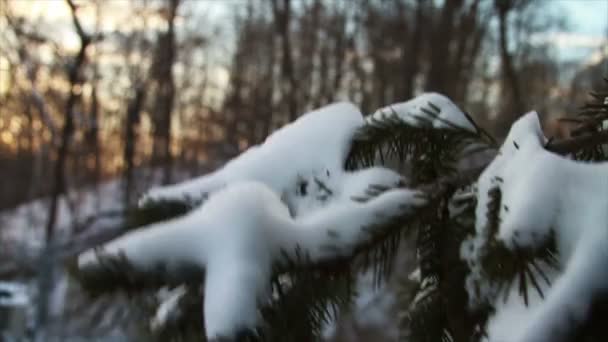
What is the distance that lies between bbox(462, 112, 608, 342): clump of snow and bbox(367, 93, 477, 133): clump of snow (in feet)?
0.64

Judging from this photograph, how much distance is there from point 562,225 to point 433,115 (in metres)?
0.32

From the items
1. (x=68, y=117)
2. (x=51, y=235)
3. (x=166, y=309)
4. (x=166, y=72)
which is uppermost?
(x=166, y=309)

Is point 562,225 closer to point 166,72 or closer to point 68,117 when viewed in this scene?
point 68,117

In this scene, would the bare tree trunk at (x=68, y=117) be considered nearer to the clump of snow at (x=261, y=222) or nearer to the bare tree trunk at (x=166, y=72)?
the bare tree trunk at (x=166, y=72)

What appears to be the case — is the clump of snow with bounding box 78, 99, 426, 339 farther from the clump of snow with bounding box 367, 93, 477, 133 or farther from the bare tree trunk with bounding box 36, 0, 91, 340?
the bare tree trunk with bounding box 36, 0, 91, 340

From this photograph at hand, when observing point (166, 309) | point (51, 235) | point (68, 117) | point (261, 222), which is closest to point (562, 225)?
point (261, 222)

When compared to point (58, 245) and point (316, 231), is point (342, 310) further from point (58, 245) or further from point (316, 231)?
point (58, 245)

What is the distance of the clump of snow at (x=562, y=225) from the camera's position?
0.60 meters

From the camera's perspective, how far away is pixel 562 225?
64cm

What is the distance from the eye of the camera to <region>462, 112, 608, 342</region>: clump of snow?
0.60 m

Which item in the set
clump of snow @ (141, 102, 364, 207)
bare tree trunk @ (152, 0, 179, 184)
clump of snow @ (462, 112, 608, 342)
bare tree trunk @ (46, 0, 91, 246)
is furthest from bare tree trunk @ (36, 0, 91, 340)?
clump of snow @ (462, 112, 608, 342)

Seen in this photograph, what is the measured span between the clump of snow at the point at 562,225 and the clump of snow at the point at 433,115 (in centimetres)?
20

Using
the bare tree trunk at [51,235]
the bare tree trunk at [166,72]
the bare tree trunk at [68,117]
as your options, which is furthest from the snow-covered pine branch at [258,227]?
the bare tree trunk at [166,72]

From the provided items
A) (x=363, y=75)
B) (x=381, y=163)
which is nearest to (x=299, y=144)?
(x=381, y=163)
